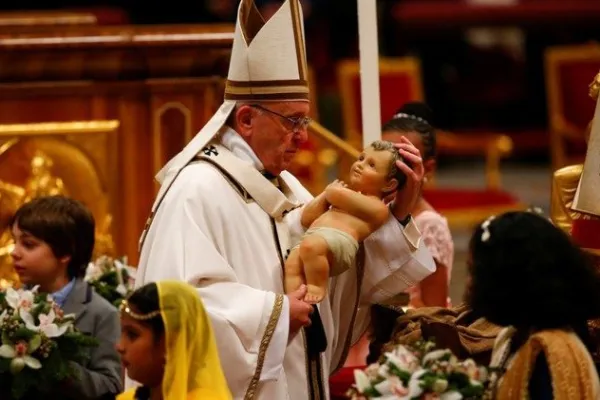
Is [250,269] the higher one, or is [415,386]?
[250,269]

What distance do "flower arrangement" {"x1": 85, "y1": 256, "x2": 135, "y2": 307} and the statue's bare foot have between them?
127 cm

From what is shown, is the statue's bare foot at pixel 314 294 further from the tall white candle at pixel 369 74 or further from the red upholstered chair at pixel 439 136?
the red upholstered chair at pixel 439 136

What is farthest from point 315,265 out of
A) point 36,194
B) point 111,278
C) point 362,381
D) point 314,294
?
point 36,194

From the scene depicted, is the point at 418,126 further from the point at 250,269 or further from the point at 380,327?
the point at 250,269

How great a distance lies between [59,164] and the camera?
7.30 meters

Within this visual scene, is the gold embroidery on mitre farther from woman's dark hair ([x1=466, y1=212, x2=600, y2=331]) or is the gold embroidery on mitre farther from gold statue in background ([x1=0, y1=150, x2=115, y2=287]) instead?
gold statue in background ([x1=0, y1=150, x2=115, y2=287])

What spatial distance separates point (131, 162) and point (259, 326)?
7.08 ft

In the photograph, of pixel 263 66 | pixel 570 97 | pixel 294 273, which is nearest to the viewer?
pixel 294 273

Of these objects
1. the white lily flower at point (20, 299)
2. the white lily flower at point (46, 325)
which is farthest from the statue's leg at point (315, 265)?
the white lily flower at point (20, 299)

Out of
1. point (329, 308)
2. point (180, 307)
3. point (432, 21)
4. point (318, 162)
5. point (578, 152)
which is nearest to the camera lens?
point (180, 307)

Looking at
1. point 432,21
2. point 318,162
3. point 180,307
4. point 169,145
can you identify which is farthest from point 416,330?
point 432,21

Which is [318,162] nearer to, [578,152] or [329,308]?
[578,152]

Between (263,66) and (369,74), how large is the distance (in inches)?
17.7

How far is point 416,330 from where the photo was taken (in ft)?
17.9
